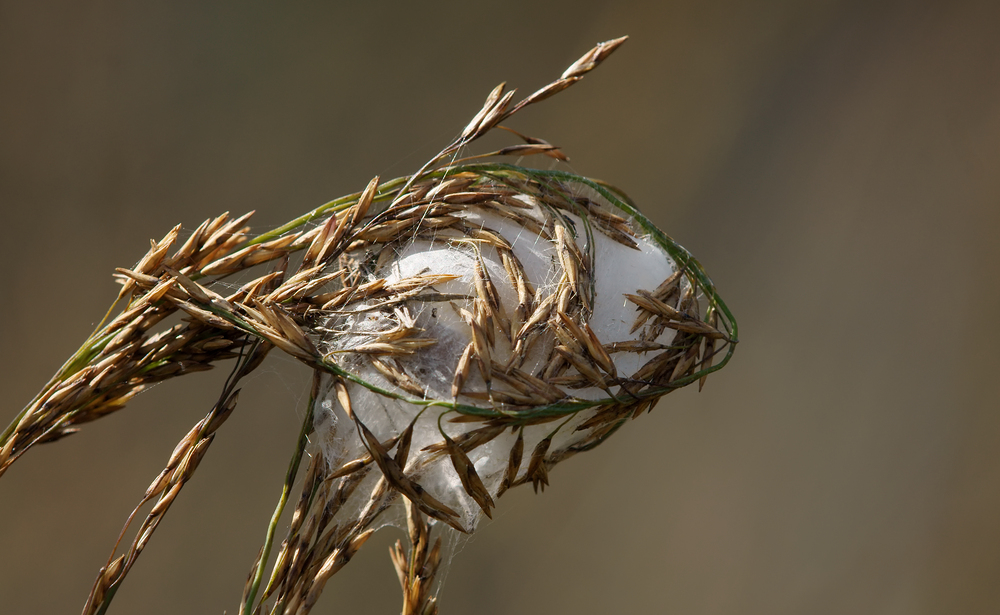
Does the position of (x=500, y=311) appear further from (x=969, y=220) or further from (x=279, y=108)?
(x=969, y=220)

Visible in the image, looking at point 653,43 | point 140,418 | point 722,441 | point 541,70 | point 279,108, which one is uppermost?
point 653,43

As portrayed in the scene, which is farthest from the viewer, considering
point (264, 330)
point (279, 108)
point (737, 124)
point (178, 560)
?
point (737, 124)

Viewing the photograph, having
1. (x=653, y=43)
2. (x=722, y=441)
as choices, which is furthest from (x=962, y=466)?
(x=653, y=43)

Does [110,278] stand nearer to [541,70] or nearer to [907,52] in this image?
[541,70]

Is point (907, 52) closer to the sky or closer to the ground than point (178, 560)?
closer to the sky

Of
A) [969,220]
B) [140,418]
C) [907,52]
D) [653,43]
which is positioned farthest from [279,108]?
[969,220]

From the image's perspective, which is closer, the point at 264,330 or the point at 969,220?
the point at 264,330

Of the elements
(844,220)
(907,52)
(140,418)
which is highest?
(907,52)

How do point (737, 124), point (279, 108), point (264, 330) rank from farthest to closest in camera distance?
point (737, 124)
point (279, 108)
point (264, 330)

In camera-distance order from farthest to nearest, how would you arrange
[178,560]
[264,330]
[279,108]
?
[279,108] < [178,560] < [264,330]
